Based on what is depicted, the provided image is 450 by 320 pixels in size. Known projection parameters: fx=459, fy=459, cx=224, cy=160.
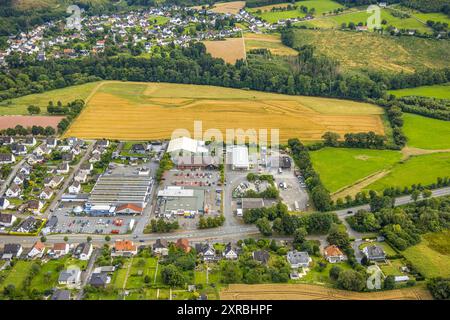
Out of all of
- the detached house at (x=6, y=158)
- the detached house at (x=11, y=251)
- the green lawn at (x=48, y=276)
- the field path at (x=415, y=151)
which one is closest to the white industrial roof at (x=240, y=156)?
the field path at (x=415, y=151)

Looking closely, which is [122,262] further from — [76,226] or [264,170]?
[264,170]

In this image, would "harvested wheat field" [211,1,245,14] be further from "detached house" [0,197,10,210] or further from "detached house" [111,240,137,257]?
"detached house" [111,240,137,257]

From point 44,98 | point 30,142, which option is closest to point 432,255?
point 30,142

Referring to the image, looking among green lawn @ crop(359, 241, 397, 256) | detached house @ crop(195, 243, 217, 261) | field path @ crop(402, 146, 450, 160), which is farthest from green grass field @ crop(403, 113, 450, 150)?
detached house @ crop(195, 243, 217, 261)

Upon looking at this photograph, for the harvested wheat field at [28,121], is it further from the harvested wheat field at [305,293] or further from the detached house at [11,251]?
the harvested wheat field at [305,293]

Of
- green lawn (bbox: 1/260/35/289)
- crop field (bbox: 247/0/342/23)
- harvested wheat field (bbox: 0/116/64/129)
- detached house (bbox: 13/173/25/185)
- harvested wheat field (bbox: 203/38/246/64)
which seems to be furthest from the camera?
crop field (bbox: 247/0/342/23)
